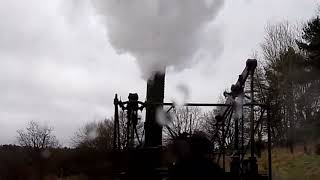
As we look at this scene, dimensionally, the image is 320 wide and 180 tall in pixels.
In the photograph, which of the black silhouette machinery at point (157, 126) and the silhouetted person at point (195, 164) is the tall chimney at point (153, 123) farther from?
the silhouetted person at point (195, 164)

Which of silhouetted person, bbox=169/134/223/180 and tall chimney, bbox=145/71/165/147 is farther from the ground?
tall chimney, bbox=145/71/165/147

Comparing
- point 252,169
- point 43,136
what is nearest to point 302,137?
point 252,169

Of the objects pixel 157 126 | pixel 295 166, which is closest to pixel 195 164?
pixel 157 126

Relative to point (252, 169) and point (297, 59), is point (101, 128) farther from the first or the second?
point (252, 169)

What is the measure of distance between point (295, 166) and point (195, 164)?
1867 cm

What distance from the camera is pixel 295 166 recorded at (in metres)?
25.9

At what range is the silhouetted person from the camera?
8500mm

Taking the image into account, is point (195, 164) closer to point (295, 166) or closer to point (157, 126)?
point (157, 126)

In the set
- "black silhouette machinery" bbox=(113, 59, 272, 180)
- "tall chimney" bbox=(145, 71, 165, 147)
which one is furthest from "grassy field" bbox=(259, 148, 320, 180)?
"tall chimney" bbox=(145, 71, 165, 147)

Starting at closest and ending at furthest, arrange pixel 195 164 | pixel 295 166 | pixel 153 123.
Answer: pixel 195 164, pixel 153 123, pixel 295 166

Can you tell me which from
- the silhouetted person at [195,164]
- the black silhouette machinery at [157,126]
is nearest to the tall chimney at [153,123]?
the black silhouette machinery at [157,126]

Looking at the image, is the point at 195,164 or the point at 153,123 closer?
the point at 195,164

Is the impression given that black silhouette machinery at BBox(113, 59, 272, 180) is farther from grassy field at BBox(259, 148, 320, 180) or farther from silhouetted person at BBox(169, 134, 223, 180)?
grassy field at BBox(259, 148, 320, 180)

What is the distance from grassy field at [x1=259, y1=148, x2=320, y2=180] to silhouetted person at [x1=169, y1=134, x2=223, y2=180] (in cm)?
1287
